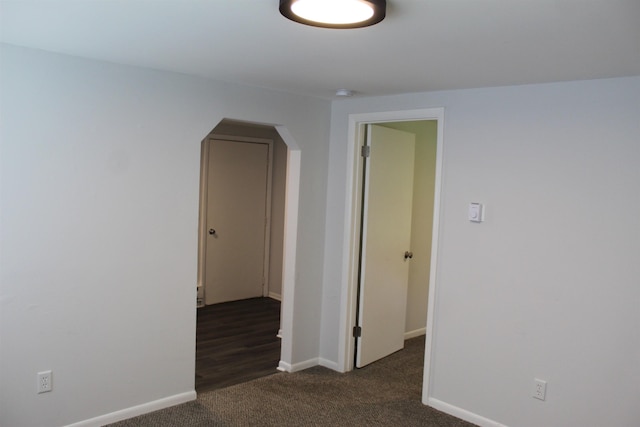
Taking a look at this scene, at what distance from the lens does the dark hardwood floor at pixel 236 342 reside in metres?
4.13

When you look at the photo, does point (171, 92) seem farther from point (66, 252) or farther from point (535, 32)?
point (535, 32)

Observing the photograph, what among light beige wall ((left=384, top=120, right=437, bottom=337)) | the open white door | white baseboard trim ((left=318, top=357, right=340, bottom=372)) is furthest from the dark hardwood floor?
light beige wall ((left=384, top=120, right=437, bottom=337))

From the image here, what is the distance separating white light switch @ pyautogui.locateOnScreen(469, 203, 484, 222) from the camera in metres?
3.42

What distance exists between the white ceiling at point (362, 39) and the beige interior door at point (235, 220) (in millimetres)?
2965

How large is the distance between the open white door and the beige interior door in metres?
2.41

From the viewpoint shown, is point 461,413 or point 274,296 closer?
point 461,413

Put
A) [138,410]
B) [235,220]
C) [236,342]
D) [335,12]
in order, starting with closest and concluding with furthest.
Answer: [335,12] → [138,410] → [236,342] → [235,220]

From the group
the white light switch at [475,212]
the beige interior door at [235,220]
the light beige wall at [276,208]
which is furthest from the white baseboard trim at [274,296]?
the white light switch at [475,212]

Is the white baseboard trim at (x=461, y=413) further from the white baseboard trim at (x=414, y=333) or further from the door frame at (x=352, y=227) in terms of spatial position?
the white baseboard trim at (x=414, y=333)

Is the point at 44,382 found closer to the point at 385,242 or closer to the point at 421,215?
the point at 385,242

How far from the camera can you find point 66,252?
298 cm

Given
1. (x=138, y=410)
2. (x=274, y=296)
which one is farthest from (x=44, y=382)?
(x=274, y=296)

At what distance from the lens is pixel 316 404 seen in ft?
12.0

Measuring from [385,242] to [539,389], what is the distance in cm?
173
